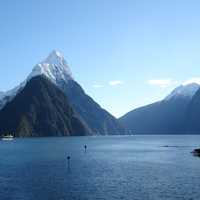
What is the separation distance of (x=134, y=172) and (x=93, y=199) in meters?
38.5

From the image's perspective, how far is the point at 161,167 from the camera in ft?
400

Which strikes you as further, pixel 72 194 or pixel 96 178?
pixel 96 178

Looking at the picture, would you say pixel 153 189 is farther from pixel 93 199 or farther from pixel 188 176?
pixel 188 176

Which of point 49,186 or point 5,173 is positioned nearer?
point 49,186

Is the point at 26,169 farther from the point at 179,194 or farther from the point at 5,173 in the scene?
the point at 179,194

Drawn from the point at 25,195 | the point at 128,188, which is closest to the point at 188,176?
the point at 128,188

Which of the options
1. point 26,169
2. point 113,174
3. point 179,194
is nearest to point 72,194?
point 179,194

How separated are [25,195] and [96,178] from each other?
2558cm

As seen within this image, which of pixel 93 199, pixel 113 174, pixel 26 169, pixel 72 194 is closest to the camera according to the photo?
pixel 93 199

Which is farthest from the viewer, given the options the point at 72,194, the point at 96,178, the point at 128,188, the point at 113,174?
the point at 113,174

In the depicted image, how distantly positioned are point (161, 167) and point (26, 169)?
122 ft

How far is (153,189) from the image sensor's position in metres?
81.0

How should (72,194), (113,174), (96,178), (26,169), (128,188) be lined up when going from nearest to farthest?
(72,194)
(128,188)
(96,178)
(113,174)
(26,169)

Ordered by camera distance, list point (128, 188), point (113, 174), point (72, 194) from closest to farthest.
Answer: point (72, 194) → point (128, 188) → point (113, 174)
